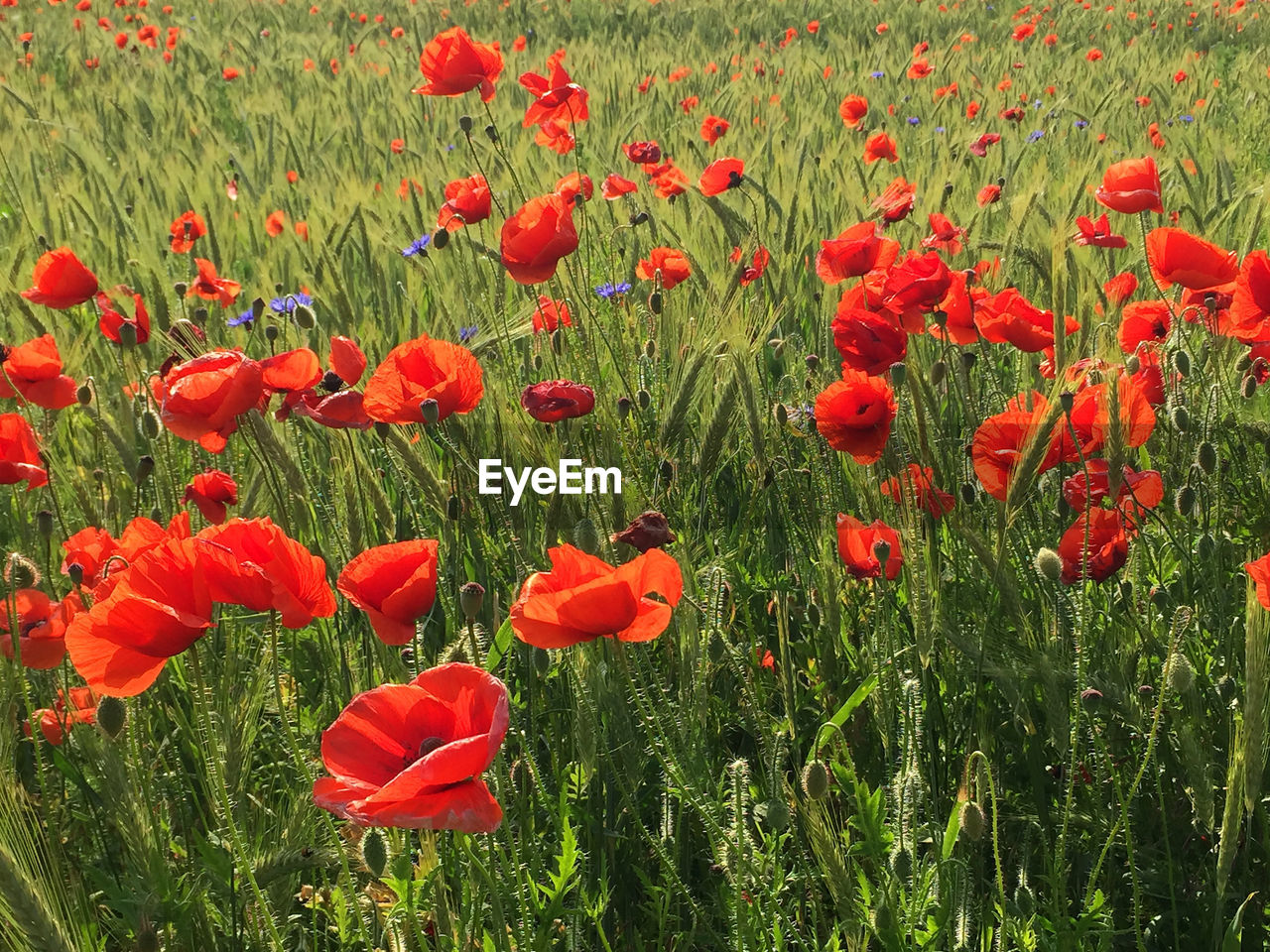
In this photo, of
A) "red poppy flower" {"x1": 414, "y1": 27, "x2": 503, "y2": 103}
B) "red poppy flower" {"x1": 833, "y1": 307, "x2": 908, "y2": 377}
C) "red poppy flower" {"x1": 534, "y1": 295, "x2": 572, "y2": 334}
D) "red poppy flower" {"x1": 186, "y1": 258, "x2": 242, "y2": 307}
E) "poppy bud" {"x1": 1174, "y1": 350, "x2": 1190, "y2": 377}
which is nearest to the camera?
"red poppy flower" {"x1": 833, "y1": 307, "x2": 908, "y2": 377}

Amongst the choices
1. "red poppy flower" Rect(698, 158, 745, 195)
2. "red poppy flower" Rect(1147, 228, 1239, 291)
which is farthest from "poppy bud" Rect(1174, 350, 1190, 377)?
"red poppy flower" Rect(698, 158, 745, 195)

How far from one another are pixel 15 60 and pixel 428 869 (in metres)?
8.88

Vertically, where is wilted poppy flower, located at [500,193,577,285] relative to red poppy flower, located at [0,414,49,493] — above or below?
above

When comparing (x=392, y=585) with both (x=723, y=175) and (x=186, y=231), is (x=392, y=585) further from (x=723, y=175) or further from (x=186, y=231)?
(x=186, y=231)

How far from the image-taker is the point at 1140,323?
185 centimetres

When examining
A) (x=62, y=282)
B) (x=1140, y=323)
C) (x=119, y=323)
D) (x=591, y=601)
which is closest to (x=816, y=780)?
(x=591, y=601)

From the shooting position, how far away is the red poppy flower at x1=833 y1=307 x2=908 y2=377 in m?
1.54

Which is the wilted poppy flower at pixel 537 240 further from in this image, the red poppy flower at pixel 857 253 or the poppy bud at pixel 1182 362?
the poppy bud at pixel 1182 362

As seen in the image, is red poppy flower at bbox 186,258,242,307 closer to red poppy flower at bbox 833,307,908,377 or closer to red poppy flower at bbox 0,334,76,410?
red poppy flower at bbox 0,334,76,410

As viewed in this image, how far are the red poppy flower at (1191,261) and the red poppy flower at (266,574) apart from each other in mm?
1267

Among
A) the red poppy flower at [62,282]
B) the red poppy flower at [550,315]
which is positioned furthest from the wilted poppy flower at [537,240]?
the red poppy flower at [62,282]

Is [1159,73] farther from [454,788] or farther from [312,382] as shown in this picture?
[454,788]

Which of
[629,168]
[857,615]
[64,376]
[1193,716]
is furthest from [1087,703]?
[629,168]

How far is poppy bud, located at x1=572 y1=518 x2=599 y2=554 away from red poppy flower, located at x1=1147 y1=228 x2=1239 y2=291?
0.93 m
